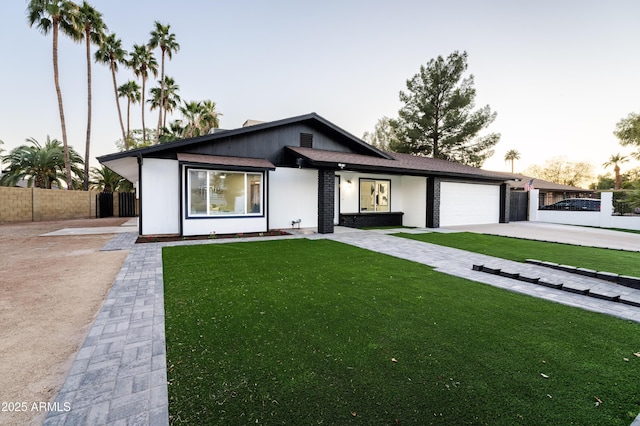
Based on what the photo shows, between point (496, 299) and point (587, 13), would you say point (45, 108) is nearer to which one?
point (496, 299)

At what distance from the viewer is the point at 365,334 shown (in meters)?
2.99

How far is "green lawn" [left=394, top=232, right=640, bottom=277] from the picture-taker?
6.33 metres

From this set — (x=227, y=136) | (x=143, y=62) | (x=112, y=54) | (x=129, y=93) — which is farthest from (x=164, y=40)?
(x=227, y=136)

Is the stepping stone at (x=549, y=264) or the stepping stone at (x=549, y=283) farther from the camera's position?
the stepping stone at (x=549, y=264)

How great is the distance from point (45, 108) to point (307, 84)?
19978mm

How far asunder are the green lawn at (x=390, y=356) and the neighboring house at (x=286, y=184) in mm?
6042

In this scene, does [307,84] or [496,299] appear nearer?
[496,299]

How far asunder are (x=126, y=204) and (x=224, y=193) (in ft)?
51.9

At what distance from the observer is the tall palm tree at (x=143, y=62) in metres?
Result: 26.3

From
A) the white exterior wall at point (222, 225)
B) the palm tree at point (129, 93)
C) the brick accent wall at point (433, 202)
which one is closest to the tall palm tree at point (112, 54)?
the palm tree at point (129, 93)

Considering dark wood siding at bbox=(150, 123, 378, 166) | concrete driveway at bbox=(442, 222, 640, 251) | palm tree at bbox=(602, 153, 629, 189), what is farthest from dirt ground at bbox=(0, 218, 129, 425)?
palm tree at bbox=(602, 153, 629, 189)

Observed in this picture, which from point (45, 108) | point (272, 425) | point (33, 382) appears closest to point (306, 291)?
point (272, 425)

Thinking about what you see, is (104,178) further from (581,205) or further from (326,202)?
(581,205)

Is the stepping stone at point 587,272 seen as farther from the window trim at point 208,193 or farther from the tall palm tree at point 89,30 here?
the tall palm tree at point 89,30
